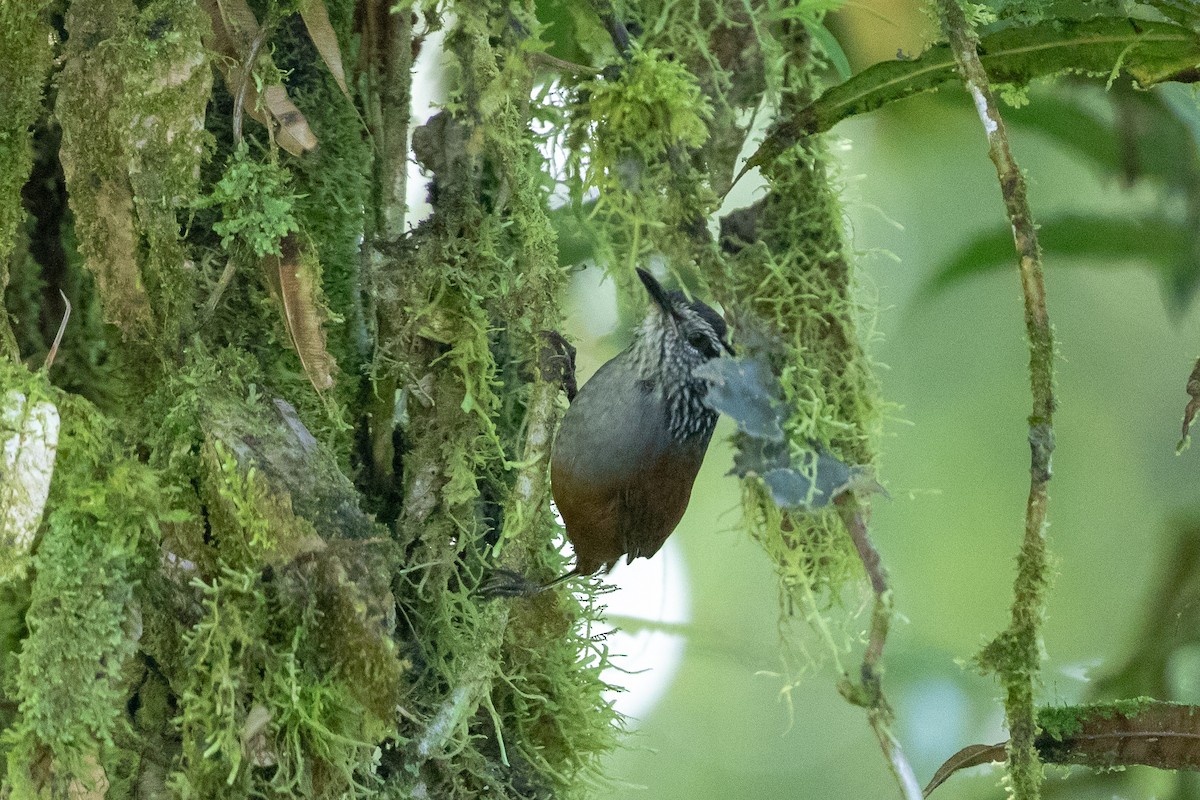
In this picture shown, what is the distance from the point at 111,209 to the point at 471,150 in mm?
517

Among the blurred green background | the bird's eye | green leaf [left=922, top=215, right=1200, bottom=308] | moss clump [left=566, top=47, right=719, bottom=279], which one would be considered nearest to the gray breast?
the bird's eye

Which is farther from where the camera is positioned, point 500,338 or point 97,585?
point 500,338

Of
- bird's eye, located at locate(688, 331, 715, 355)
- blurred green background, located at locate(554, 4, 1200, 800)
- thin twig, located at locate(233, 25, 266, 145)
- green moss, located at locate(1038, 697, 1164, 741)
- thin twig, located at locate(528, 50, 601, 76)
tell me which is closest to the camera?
thin twig, located at locate(233, 25, 266, 145)

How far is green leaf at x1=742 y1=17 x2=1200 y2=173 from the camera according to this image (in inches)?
51.4

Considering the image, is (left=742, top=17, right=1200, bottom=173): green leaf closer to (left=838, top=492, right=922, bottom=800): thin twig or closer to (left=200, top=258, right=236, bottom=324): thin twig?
(left=838, top=492, right=922, bottom=800): thin twig

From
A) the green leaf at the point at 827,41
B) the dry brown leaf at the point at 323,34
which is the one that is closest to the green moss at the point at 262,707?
the dry brown leaf at the point at 323,34

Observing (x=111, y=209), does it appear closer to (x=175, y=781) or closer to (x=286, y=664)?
(x=286, y=664)

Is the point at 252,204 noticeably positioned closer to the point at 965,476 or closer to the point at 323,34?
the point at 323,34

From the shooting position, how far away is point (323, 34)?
1.33 m

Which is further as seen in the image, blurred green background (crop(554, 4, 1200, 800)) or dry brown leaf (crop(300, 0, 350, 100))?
blurred green background (crop(554, 4, 1200, 800))

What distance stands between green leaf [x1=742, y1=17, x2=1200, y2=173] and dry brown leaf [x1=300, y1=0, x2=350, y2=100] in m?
0.72

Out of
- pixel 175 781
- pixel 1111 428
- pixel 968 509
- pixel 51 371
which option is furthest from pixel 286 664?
pixel 1111 428

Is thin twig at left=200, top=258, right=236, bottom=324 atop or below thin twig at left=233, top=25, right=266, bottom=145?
below

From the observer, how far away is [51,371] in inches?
54.5
